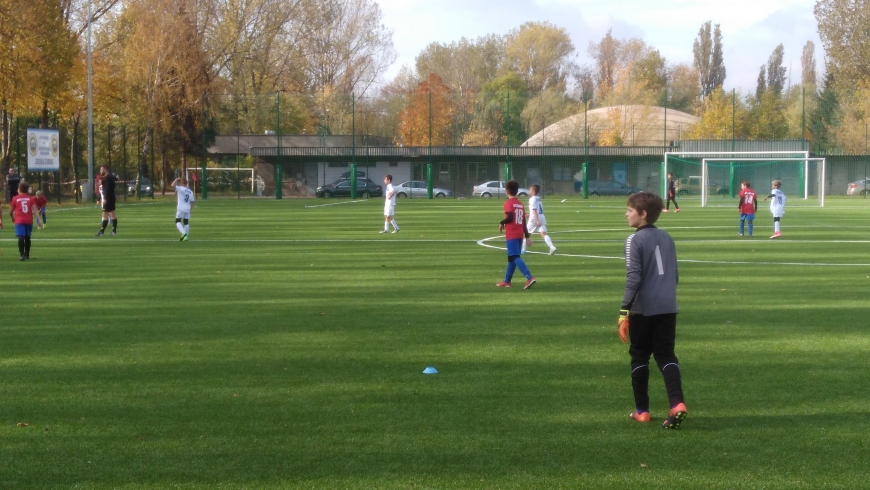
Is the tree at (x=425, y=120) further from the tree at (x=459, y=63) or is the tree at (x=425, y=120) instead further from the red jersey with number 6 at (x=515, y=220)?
the red jersey with number 6 at (x=515, y=220)

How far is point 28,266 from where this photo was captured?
19.0 metres

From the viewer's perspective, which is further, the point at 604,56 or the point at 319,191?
the point at 604,56

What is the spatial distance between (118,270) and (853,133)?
218 ft

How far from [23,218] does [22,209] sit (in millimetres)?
259

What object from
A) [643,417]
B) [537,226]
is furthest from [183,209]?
[643,417]

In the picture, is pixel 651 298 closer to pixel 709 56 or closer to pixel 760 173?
pixel 760 173

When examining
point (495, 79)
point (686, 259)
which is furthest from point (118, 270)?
point (495, 79)

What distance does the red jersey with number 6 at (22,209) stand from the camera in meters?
20.0

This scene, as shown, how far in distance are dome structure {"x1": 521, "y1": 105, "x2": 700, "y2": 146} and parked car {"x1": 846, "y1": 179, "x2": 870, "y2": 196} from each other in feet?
42.8

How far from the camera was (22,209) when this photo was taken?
20.2 m

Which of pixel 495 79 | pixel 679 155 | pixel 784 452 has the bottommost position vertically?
pixel 784 452

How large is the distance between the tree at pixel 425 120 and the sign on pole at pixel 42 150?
33.5m

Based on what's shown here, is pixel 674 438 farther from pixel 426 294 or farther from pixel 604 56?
pixel 604 56

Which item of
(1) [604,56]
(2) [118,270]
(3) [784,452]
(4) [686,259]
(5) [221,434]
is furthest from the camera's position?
(1) [604,56]
